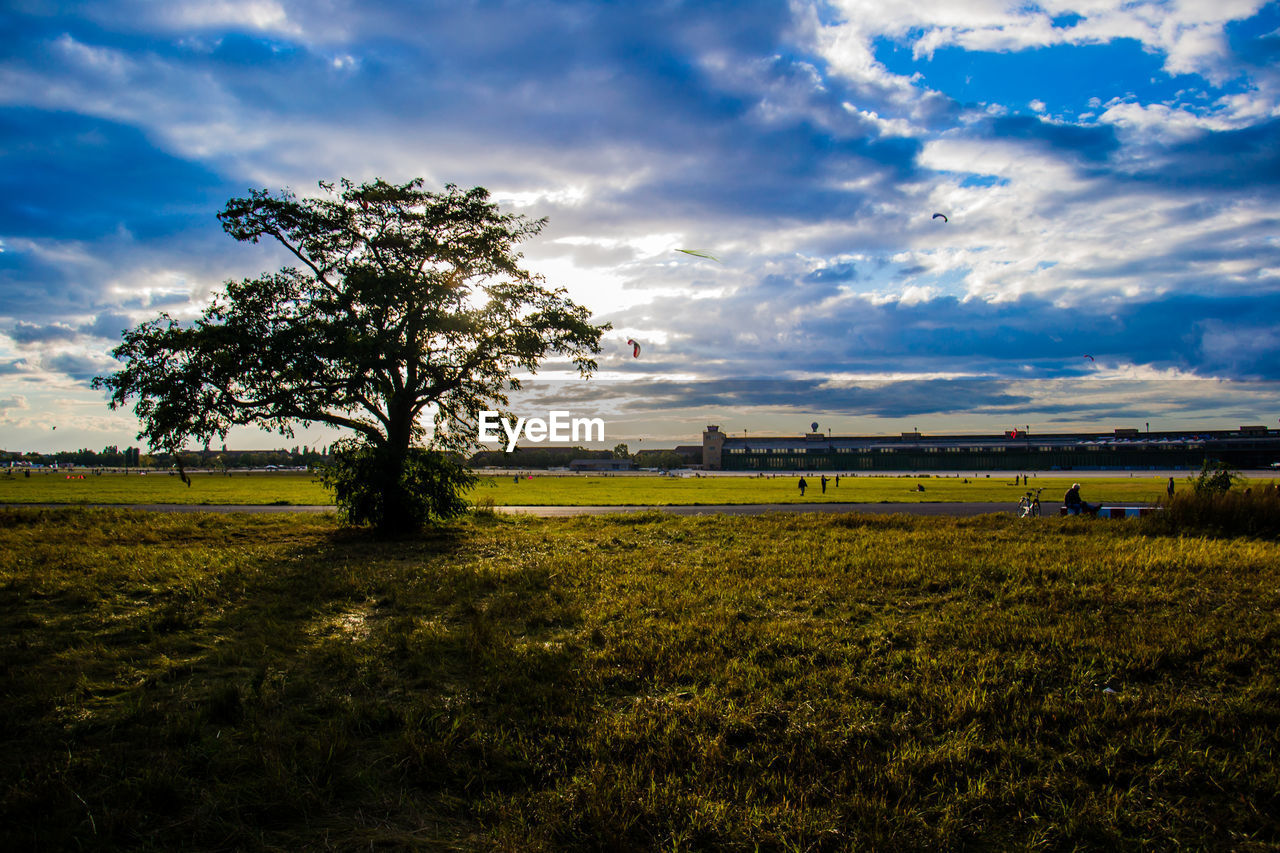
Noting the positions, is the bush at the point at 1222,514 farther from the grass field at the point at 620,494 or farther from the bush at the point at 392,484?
the grass field at the point at 620,494

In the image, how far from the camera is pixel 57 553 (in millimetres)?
16625

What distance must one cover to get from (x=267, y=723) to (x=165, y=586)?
339 inches

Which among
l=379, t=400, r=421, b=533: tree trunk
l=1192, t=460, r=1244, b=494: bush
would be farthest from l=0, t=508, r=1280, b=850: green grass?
l=1192, t=460, r=1244, b=494: bush

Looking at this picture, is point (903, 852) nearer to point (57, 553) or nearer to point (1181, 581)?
point (1181, 581)

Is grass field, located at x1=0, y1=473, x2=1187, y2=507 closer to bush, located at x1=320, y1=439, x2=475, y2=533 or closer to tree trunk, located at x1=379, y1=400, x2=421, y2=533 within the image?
bush, located at x1=320, y1=439, x2=475, y2=533

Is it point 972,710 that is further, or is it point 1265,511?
point 1265,511

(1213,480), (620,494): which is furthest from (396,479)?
(620,494)

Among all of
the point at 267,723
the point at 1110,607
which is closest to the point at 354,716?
the point at 267,723

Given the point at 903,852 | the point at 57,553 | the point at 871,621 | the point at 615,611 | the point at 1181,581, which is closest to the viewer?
the point at 903,852

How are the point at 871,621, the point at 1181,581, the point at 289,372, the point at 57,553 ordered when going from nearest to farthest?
the point at 871,621 → the point at 1181,581 → the point at 57,553 → the point at 289,372

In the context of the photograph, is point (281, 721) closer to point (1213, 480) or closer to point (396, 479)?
point (396, 479)

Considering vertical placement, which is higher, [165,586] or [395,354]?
[395,354]

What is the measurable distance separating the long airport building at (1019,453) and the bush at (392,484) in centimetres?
16346

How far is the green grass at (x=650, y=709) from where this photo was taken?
15.8ft
